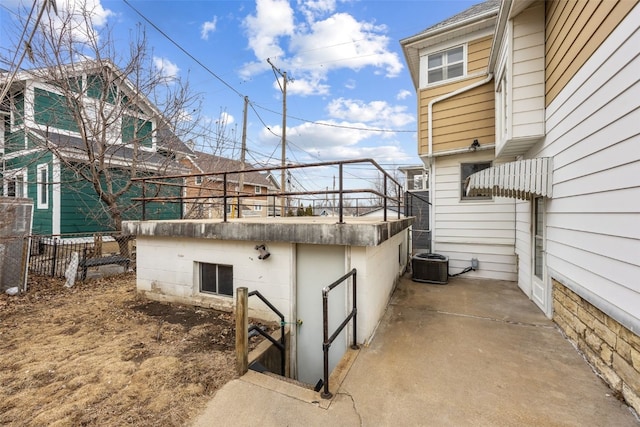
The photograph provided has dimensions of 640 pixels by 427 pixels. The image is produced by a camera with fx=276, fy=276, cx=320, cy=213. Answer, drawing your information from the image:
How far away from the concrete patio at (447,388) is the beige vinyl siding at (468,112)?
13.6ft

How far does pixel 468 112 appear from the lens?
248 inches

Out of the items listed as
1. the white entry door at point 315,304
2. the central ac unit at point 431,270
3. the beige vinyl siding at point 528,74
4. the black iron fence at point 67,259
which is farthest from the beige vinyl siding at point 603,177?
the black iron fence at point 67,259

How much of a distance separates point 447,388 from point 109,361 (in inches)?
131

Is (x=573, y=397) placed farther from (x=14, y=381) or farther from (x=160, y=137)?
(x=160, y=137)

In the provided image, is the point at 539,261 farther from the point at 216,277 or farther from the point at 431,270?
the point at 216,277

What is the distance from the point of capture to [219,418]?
2086mm

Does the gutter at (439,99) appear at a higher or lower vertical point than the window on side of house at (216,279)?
higher

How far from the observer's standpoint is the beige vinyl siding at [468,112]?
6.10 m

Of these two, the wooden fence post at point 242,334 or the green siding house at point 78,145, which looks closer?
the wooden fence post at point 242,334

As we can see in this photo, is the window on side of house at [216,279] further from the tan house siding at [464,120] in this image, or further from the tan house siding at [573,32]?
the tan house siding at [464,120]

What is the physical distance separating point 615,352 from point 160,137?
10.4 metres

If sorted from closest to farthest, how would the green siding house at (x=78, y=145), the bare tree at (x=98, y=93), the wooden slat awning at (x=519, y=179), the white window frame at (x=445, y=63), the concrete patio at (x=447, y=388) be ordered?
1. the concrete patio at (x=447, y=388)
2. the wooden slat awning at (x=519, y=179)
3. the white window frame at (x=445, y=63)
4. the bare tree at (x=98, y=93)
5. the green siding house at (x=78, y=145)

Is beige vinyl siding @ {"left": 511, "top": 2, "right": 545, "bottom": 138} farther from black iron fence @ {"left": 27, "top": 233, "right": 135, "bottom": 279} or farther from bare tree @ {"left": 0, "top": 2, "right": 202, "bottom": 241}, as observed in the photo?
black iron fence @ {"left": 27, "top": 233, "right": 135, "bottom": 279}

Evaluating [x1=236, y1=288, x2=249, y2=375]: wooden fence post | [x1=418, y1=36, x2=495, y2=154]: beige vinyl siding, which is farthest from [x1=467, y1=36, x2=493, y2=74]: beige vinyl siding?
[x1=236, y1=288, x2=249, y2=375]: wooden fence post
